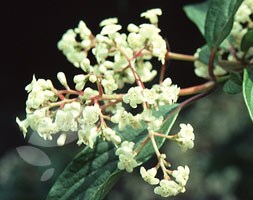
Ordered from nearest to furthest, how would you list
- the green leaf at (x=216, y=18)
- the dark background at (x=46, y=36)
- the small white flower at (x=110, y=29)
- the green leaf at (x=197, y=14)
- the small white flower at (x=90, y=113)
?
the small white flower at (x=90, y=113) < the small white flower at (x=110, y=29) < the green leaf at (x=216, y=18) < the green leaf at (x=197, y=14) < the dark background at (x=46, y=36)

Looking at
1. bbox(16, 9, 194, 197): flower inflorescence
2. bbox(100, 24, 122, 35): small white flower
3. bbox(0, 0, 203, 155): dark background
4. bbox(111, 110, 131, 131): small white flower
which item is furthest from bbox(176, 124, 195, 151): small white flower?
bbox(0, 0, 203, 155): dark background

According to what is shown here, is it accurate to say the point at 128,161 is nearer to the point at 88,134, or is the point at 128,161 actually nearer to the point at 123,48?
the point at 88,134

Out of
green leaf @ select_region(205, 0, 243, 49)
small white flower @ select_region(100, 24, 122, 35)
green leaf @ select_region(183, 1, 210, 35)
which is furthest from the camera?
green leaf @ select_region(183, 1, 210, 35)

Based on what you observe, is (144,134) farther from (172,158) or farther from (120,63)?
(172,158)

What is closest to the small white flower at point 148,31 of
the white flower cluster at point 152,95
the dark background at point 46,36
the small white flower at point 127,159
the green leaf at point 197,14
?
the white flower cluster at point 152,95

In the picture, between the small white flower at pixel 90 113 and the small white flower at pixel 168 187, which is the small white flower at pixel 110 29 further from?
the small white flower at pixel 168 187

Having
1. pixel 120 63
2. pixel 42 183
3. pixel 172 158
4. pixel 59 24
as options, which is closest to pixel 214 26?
pixel 120 63

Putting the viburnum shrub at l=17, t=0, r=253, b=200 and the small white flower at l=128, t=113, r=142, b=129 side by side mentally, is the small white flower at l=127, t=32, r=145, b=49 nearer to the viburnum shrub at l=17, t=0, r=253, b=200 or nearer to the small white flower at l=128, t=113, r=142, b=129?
the viburnum shrub at l=17, t=0, r=253, b=200
